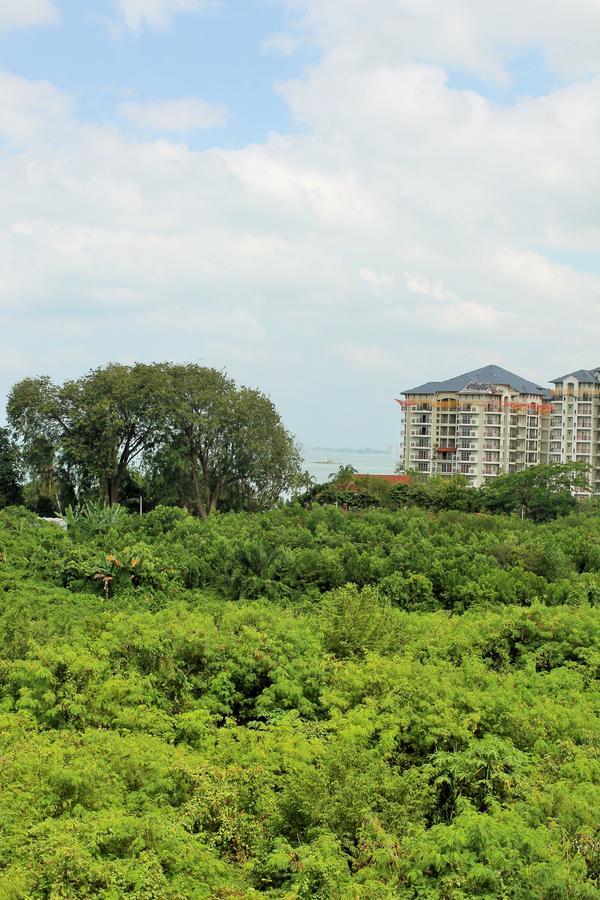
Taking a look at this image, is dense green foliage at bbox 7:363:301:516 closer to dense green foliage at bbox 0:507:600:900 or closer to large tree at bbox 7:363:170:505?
large tree at bbox 7:363:170:505

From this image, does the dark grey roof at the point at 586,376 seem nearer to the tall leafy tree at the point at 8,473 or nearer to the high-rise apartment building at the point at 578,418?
the high-rise apartment building at the point at 578,418

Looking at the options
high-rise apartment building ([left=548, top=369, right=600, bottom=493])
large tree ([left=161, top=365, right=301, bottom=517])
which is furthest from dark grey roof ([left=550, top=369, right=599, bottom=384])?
large tree ([left=161, top=365, right=301, bottom=517])

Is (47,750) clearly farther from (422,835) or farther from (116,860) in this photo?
(422,835)

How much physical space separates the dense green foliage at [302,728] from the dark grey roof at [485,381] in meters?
47.5

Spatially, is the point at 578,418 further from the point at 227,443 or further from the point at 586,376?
the point at 227,443

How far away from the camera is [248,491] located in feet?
117

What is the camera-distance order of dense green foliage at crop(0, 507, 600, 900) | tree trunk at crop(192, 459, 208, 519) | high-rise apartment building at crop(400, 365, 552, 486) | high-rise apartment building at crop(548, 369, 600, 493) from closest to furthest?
dense green foliage at crop(0, 507, 600, 900), tree trunk at crop(192, 459, 208, 519), high-rise apartment building at crop(548, 369, 600, 493), high-rise apartment building at crop(400, 365, 552, 486)

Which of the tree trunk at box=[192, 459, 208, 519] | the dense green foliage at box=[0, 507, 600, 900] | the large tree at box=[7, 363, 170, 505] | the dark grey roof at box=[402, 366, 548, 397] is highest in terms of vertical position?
the dark grey roof at box=[402, 366, 548, 397]

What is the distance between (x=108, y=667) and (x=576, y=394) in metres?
52.3

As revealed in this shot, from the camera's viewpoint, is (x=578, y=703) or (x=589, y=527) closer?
(x=578, y=703)

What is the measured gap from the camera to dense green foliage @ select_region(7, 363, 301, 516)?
3238cm

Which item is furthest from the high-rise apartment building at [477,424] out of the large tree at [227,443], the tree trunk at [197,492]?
the tree trunk at [197,492]

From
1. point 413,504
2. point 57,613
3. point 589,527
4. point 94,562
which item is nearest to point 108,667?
point 57,613

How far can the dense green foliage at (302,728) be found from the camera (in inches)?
227
